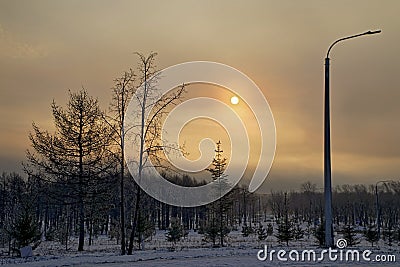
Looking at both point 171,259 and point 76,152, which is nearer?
point 171,259

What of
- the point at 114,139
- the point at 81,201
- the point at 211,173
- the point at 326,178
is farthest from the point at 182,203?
the point at 326,178

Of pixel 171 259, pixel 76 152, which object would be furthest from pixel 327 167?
pixel 76 152

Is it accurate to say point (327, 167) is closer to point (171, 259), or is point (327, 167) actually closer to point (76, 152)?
point (171, 259)

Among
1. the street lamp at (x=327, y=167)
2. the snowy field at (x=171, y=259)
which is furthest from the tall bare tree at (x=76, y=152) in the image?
the street lamp at (x=327, y=167)

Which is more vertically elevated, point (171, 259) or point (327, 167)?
point (327, 167)

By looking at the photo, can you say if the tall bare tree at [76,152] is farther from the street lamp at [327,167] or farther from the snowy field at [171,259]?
the street lamp at [327,167]

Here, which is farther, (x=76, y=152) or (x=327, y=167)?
(x=76, y=152)

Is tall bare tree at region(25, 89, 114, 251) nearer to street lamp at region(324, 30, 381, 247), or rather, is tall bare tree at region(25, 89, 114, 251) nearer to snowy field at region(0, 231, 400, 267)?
snowy field at region(0, 231, 400, 267)

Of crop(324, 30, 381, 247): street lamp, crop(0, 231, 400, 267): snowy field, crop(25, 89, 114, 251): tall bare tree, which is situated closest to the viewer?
crop(0, 231, 400, 267): snowy field

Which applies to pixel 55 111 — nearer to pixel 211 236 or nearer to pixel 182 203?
pixel 211 236

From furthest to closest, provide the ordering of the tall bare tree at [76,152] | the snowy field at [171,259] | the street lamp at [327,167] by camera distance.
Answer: the tall bare tree at [76,152] → the street lamp at [327,167] → the snowy field at [171,259]

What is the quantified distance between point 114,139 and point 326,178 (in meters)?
12.2

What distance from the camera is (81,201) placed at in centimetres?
3164

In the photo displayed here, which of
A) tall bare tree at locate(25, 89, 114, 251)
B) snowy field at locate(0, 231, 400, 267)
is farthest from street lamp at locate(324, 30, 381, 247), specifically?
tall bare tree at locate(25, 89, 114, 251)
